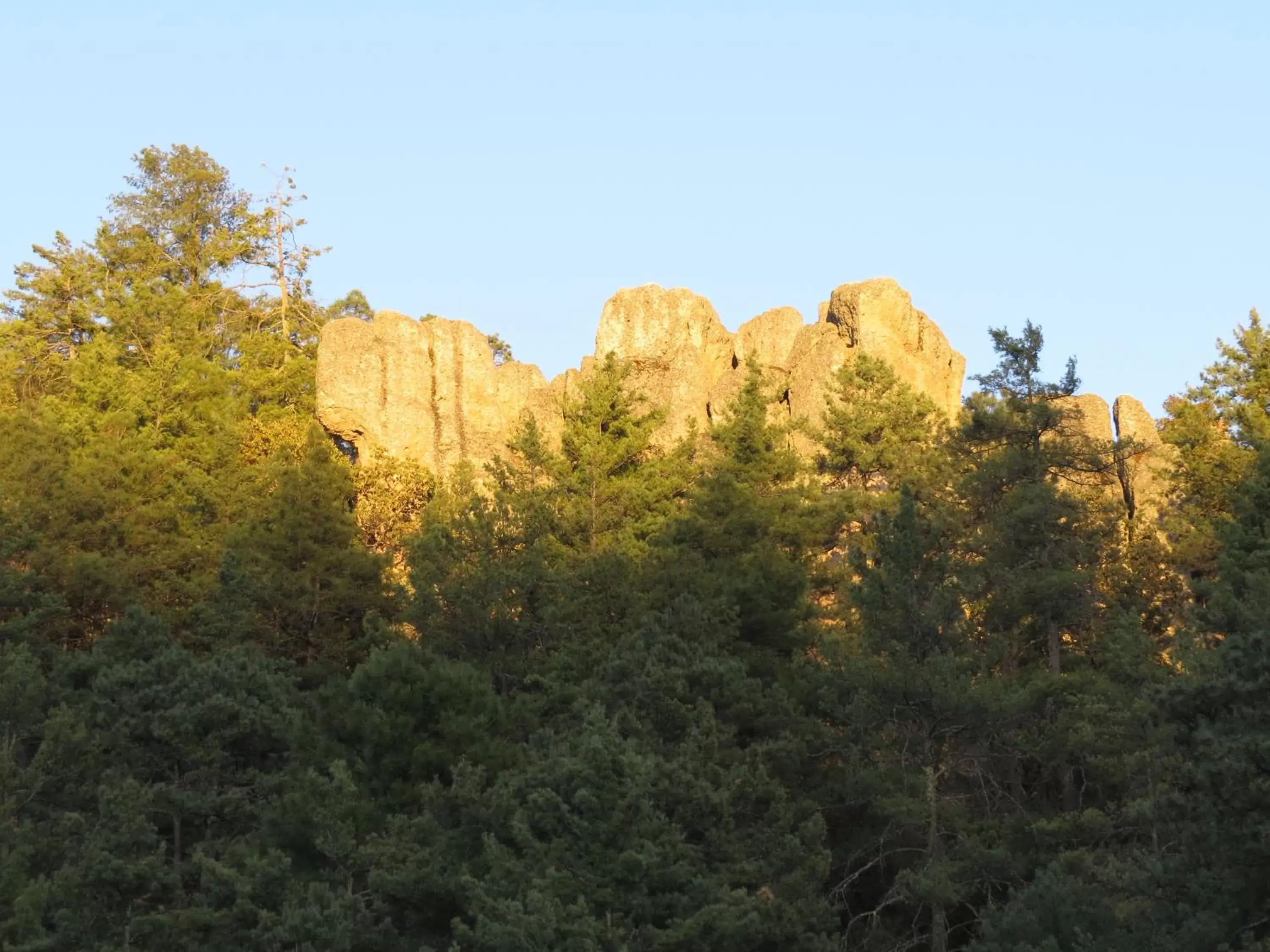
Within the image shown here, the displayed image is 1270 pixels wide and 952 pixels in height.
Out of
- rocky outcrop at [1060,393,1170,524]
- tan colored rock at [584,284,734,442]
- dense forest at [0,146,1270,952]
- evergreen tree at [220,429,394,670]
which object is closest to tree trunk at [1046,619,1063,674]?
dense forest at [0,146,1270,952]

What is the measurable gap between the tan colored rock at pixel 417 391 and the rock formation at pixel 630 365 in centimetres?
4

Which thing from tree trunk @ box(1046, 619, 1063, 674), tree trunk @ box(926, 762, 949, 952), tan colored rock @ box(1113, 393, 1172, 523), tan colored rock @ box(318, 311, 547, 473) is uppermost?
tan colored rock @ box(318, 311, 547, 473)

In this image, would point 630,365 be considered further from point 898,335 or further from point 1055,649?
point 1055,649

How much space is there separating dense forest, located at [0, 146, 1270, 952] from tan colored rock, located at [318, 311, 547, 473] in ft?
40.4

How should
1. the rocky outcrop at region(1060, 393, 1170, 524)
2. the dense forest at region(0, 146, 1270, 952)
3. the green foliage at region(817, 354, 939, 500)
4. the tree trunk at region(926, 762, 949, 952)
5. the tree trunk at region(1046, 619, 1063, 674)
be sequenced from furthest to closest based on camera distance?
the green foliage at region(817, 354, 939, 500), the rocky outcrop at region(1060, 393, 1170, 524), the tree trunk at region(1046, 619, 1063, 674), the tree trunk at region(926, 762, 949, 952), the dense forest at region(0, 146, 1270, 952)

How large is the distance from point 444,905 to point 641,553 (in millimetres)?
14802

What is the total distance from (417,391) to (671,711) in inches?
1185

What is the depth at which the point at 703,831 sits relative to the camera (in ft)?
75.3

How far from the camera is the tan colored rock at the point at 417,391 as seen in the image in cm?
5166

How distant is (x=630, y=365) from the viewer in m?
51.2

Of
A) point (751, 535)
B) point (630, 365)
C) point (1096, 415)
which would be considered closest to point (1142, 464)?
point (1096, 415)

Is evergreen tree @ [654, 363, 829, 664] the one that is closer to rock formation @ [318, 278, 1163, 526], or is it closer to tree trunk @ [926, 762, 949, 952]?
tree trunk @ [926, 762, 949, 952]

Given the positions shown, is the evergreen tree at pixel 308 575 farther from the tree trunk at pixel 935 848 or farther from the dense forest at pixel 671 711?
the tree trunk at pixel 935 848

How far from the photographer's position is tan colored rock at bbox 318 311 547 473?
51.7 meters
